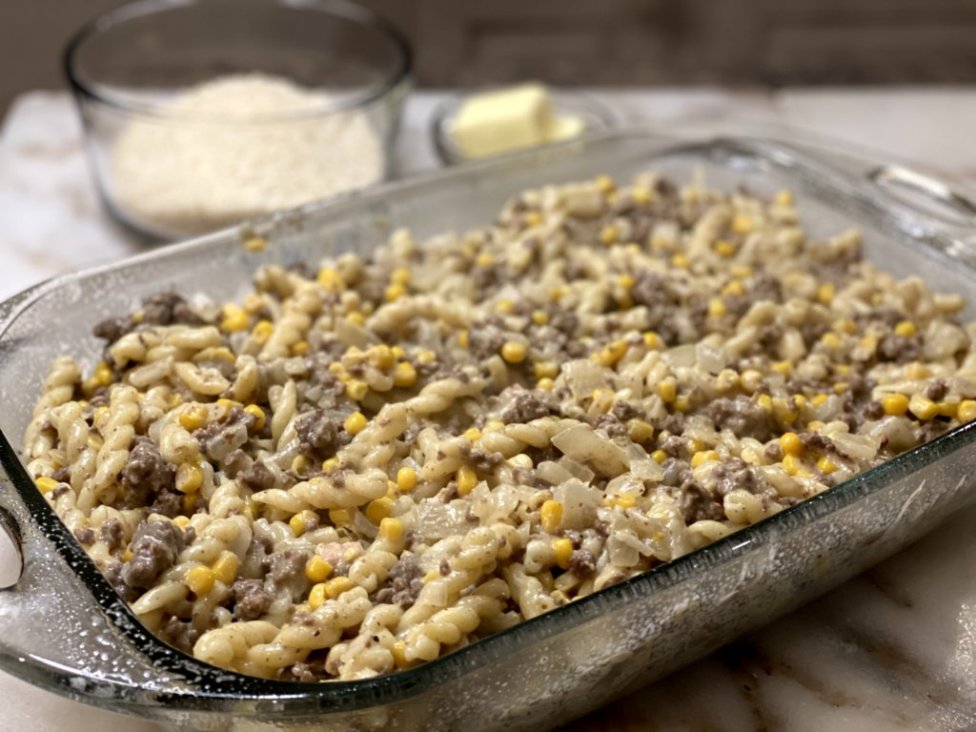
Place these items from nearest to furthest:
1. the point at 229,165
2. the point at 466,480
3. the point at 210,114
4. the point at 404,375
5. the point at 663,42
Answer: the point at 466,480 < the point at 404,375 < the point at 229,165 < the point at 210,114 < the point at 663,42

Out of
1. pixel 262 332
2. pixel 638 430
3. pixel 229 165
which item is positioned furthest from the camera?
pixel 229 165

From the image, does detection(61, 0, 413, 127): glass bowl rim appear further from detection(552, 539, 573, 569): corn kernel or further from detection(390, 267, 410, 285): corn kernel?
detection(552, 539, 573, 569): corn kernel

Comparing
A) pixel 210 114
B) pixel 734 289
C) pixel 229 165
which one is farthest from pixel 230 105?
pixel 734 289

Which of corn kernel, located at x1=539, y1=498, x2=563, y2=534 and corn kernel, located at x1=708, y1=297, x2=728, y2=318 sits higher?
corn kernel, located at x1=708, y1=297, x2=728, y2=318

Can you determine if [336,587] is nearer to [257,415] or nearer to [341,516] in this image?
[341,516]

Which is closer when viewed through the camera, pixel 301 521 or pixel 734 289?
pixel 301 521

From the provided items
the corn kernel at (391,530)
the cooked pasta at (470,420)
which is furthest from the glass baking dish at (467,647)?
the corn kernel at (391,530)

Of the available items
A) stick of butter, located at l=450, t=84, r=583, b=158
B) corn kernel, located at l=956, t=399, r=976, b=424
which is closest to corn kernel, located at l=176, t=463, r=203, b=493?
corn kernel, located at l=956, t=399, r=976, b=424

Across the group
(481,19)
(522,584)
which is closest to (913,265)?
(522,584)
